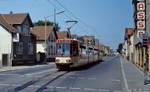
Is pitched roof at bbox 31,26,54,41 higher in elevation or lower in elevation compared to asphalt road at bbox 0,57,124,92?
higher

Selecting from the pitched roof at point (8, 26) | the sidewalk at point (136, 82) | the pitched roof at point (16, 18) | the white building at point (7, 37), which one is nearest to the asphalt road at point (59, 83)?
the sidewalk at point (136, 82)

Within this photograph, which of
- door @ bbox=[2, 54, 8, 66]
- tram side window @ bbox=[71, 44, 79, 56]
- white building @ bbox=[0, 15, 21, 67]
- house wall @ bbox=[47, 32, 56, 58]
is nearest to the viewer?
tram side window @ bbox=[71, 44, 79, 56]

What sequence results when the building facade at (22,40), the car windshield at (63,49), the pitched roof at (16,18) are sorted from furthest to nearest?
1. the pitched roof at (16,18)
2. the building facade at (22,40)
3. the car windshield at (63,49)

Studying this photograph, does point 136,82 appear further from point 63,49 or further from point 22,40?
point 22,40

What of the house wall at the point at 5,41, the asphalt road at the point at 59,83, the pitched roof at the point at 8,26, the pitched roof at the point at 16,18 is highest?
the pitched roof at the point at 16,18

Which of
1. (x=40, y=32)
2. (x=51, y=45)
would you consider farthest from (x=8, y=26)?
(x=51, y=45)

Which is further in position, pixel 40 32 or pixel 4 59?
pixel 40 32

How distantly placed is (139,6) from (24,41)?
33.5 meters

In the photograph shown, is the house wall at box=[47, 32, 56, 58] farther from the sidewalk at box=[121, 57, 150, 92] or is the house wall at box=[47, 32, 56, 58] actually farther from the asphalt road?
the asphalt road

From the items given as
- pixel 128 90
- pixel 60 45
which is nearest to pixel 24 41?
pixel 60 45

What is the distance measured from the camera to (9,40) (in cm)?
4994

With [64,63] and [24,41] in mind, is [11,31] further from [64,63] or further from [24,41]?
[64,63]

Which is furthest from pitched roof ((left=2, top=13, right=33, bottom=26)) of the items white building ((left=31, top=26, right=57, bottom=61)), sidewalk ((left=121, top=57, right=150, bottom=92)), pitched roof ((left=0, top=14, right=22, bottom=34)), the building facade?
sidewalk ((left=121, top=57, right=150, bottom=92))

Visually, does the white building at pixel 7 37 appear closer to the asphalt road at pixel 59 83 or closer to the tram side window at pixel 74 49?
the tram side window at pixel 74 49
